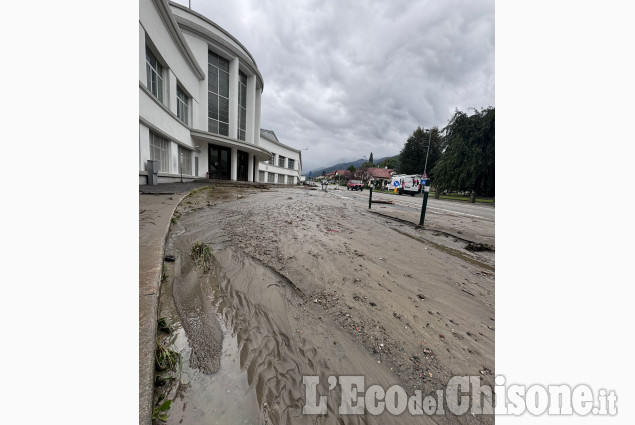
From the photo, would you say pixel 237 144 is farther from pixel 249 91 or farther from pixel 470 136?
pixel 470 136

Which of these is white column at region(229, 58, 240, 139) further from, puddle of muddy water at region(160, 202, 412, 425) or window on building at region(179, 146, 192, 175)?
puddle of muddy water at region(160, 202, 412, 425)

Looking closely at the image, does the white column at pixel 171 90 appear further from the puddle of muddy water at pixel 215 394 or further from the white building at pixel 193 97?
the puddle of muddy water at pixel 215 394

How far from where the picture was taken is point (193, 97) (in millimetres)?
16594

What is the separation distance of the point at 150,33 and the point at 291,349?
14.9m

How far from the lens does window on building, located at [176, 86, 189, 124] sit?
14842 millimetres

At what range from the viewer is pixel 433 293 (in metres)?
2.51

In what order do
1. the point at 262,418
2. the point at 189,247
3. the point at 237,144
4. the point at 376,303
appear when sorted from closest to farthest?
the point at 262,418 < the point at 376,303 < the point at 189,247 < the point at 237,144

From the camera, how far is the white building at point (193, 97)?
1038 centimetres

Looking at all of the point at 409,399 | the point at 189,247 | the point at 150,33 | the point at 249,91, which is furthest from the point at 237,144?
the point at 409,399

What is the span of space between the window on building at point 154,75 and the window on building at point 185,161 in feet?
11.3

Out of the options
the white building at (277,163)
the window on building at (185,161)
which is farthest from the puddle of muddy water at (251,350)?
the white building at (277,163)

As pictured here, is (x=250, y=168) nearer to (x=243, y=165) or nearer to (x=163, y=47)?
(x=243, y=165)

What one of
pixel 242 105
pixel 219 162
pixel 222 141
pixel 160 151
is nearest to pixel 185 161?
pixel 222 141

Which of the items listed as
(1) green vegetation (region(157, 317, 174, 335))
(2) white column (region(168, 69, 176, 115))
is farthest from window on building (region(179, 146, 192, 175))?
(1) green vegetation (region(157, 317, 174, 335))
